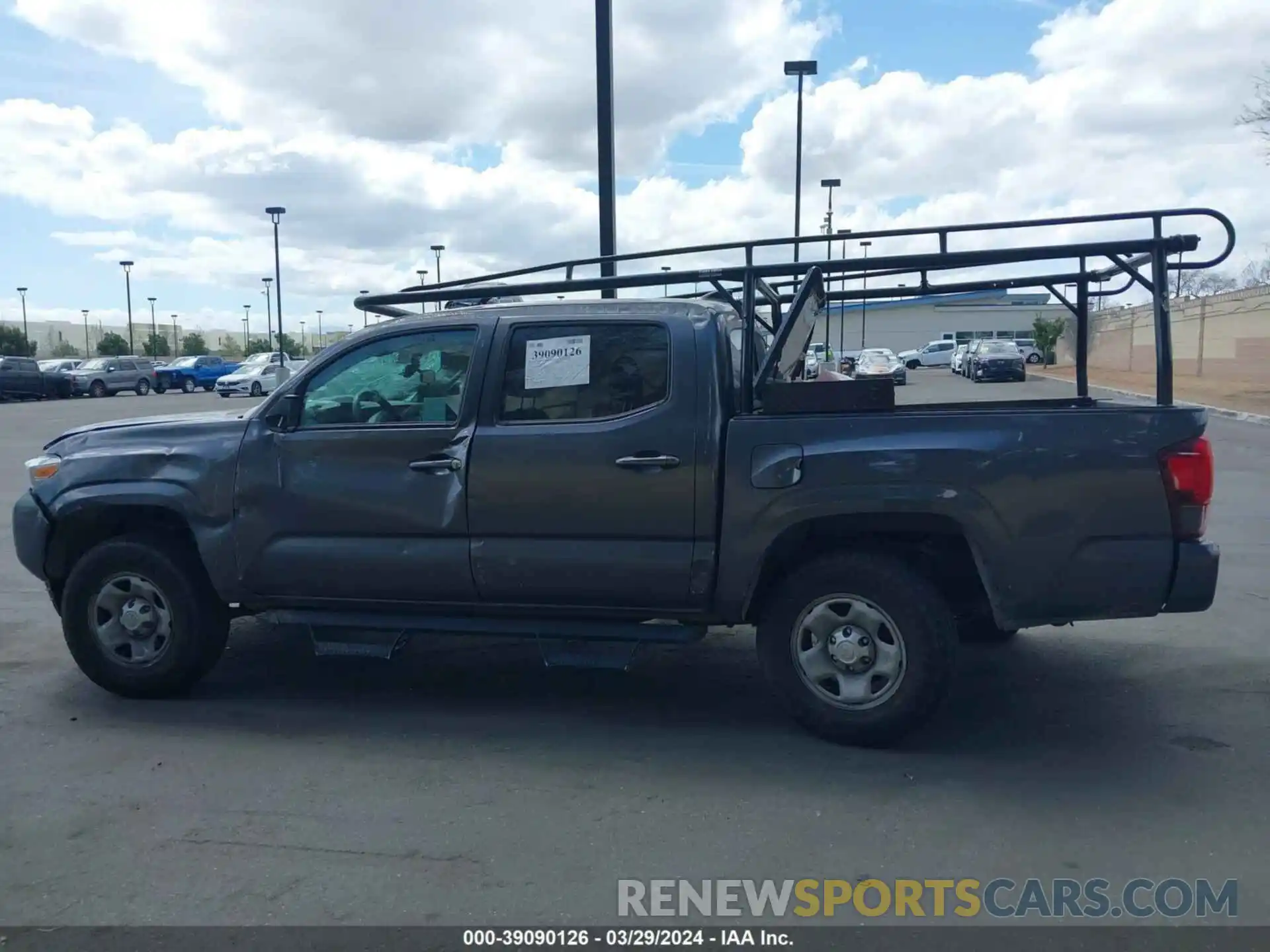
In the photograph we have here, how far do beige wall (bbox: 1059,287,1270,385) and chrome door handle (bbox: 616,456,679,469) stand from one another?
1412 inches

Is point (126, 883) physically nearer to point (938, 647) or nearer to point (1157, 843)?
point (938, 647)

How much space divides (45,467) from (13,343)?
75050 mm

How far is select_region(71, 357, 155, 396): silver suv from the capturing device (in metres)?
45.1

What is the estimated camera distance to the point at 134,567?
5.66 m

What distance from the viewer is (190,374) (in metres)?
51.7

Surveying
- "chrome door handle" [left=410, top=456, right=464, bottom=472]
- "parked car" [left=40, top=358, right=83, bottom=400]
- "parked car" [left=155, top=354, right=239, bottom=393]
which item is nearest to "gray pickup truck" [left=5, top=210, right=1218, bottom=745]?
"chrome door handle" [left=410, top=456, right=464, bottom=472]

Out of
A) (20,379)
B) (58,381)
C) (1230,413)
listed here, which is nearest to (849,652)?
(1230,413)

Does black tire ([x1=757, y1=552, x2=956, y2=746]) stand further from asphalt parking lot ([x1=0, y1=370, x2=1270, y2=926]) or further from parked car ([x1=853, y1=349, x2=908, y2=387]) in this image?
parked car ([x1=853, y1=349, x2=908, y2=387])

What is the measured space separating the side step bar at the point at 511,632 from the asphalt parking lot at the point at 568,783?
1.18 ft

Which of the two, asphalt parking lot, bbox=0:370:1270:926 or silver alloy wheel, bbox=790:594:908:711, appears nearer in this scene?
asphalt parking lot, bbox=0:370:1270:926

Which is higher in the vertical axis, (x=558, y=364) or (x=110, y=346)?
(x=110, y=346)

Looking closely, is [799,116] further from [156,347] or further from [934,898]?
[156,347]
